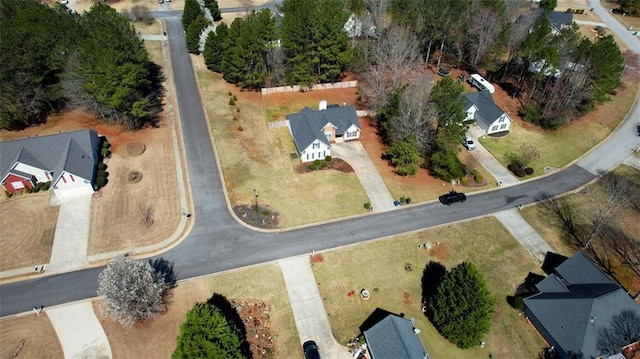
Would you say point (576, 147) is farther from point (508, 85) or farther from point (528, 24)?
point (528, 24)

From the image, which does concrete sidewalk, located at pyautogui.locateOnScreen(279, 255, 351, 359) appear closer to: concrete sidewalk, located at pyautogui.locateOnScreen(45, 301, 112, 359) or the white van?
concrete sidewalk, located at pyautogui.locateOnScreen(45, 301, 112, 359)

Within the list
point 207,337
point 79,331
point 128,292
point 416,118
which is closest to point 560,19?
point 416,118

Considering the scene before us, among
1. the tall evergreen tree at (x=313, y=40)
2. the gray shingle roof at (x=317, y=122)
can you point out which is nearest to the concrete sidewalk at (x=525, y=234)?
the gray shingle roof at (x=317, y=122)

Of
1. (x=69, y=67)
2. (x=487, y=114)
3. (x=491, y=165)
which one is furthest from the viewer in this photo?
(x=487, y=114)

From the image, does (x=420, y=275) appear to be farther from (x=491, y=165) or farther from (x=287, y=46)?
(x=287, y=46)

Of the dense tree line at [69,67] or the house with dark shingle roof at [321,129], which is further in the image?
the house with dark shingle roof at [321,129]

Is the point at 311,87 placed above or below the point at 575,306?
above

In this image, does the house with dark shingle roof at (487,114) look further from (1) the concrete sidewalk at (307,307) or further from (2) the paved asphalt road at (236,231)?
(1) the concrete sidewalk at (307,307)
